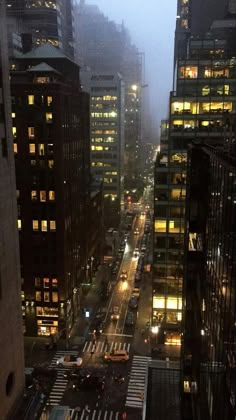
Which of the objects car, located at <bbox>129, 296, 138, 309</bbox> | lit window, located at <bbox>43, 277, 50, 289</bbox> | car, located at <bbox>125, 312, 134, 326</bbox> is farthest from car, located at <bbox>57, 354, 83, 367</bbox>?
car, located at <bbox>129, 296, 138, 309</bbox>

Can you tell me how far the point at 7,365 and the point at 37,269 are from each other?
35641 millimetres

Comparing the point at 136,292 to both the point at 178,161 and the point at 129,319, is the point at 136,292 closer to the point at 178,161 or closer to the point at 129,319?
the point at 129,319

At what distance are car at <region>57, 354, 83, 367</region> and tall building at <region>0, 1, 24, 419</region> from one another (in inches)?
922

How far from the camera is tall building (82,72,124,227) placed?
130000mm

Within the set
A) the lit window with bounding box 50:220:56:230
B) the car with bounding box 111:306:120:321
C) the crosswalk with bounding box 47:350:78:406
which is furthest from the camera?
the car with bounding box 111:306:120:321

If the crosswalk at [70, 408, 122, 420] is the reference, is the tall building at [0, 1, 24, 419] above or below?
above

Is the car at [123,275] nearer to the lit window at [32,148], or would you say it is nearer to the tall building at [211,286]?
the lit window at [32,148]

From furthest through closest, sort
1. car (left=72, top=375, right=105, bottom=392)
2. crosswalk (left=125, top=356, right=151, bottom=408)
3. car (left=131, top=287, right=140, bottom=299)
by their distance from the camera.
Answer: car (left=131, top=287, right=140, bottom=299), car (left=72, top=375, right=105, bottom=392), crosswalk (left=125, top=356, right=151, bottom=408)

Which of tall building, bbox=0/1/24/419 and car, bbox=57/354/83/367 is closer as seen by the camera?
tall building, bbox=0/1/24/419

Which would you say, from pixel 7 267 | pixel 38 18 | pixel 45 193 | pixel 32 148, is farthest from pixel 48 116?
pixel 38 18

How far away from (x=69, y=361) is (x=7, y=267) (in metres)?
30.6

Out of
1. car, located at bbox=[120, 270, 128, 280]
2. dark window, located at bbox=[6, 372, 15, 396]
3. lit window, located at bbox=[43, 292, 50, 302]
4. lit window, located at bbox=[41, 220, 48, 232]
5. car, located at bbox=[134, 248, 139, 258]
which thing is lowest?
car, located at bbox=[134, 248, 139, 258]

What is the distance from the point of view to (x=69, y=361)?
59031mm

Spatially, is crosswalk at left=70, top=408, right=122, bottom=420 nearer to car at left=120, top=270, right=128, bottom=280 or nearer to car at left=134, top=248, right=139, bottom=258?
car at left=120, top=270, right=128, bottom=280
